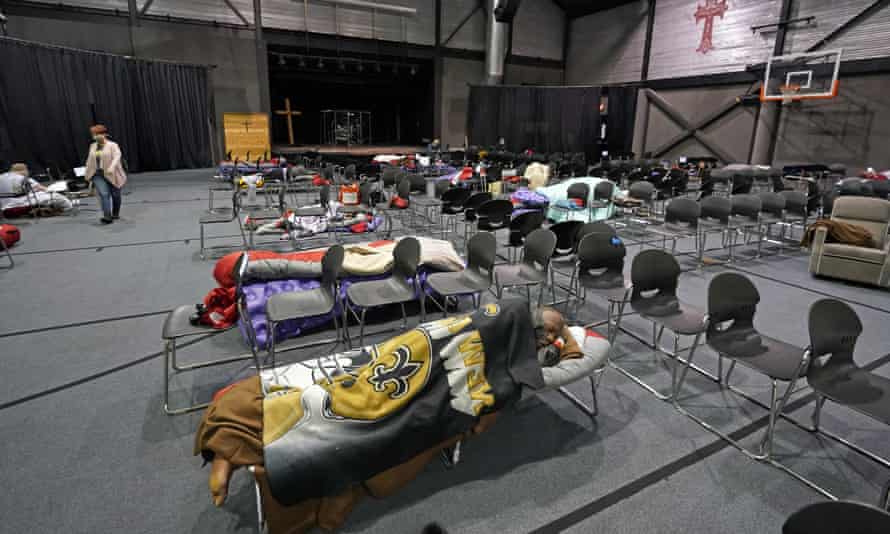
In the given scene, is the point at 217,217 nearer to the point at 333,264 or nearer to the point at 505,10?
the point at 333,264

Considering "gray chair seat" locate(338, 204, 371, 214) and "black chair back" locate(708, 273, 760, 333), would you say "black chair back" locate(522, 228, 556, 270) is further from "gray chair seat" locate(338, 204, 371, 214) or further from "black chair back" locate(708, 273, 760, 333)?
"gray chair seat" locate(338, 204, 371, 214)

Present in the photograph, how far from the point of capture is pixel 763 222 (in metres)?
6.08

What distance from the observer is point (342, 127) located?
2216 cm

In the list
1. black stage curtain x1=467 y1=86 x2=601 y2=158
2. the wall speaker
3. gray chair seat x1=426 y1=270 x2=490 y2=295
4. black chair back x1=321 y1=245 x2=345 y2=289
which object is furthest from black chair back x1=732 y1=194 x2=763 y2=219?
black stage curtain x1=467 y1=86 x2=601 y2=158

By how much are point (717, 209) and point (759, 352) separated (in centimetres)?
371

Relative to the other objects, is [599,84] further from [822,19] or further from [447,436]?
[447,436]

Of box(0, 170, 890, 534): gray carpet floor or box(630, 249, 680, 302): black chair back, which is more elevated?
box(630, 249, 680, 302): black chair back

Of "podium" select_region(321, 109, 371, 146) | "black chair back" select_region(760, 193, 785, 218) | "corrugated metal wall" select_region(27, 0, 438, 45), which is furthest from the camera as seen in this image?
"podium" select_region(321, 109, 371, 146)

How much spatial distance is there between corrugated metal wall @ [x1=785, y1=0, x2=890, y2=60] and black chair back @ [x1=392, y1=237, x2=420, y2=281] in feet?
44.3

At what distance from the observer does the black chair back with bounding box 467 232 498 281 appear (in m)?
3.67

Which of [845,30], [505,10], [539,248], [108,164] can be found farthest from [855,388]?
[505,10]

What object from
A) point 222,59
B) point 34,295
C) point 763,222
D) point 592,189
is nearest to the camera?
point 34,295

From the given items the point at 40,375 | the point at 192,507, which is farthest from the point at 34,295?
the point at 192,507

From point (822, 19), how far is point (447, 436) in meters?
15.2
